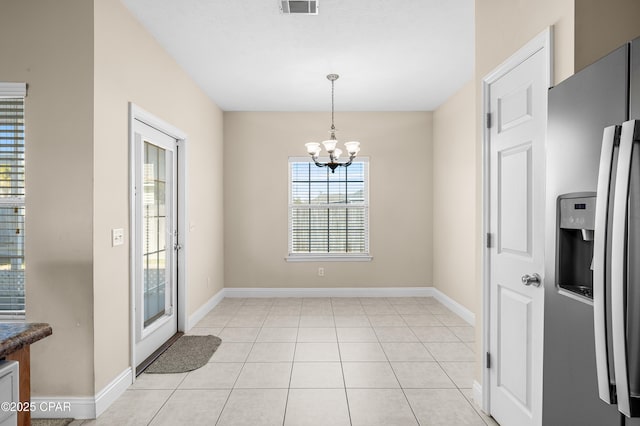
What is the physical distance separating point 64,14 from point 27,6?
0.80ft

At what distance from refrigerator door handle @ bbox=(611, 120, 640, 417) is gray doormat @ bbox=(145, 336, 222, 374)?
305 cm

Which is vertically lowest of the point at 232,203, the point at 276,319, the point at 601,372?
the point at 276,319

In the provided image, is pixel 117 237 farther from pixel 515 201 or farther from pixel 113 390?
pixel 515 201

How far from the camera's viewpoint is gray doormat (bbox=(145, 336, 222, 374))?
312cm

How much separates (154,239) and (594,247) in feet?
11.5

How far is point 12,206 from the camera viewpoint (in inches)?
95.0

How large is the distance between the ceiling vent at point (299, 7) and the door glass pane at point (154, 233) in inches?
68.7

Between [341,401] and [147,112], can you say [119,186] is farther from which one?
[341,401]

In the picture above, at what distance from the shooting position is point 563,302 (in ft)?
4.20

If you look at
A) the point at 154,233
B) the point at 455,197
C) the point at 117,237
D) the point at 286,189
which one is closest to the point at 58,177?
the point at 117,237

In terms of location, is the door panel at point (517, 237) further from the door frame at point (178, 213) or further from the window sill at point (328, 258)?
the window sill at point (328, 258)

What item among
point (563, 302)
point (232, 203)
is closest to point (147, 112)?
point (232, 203)

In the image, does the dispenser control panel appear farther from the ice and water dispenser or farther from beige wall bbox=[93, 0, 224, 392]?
beige wall bbox=[93, 0, 224, 392]

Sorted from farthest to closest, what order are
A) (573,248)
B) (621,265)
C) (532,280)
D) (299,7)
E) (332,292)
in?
(332,292)
(299,7)
(532,280)
(573,248)
(621,265)
